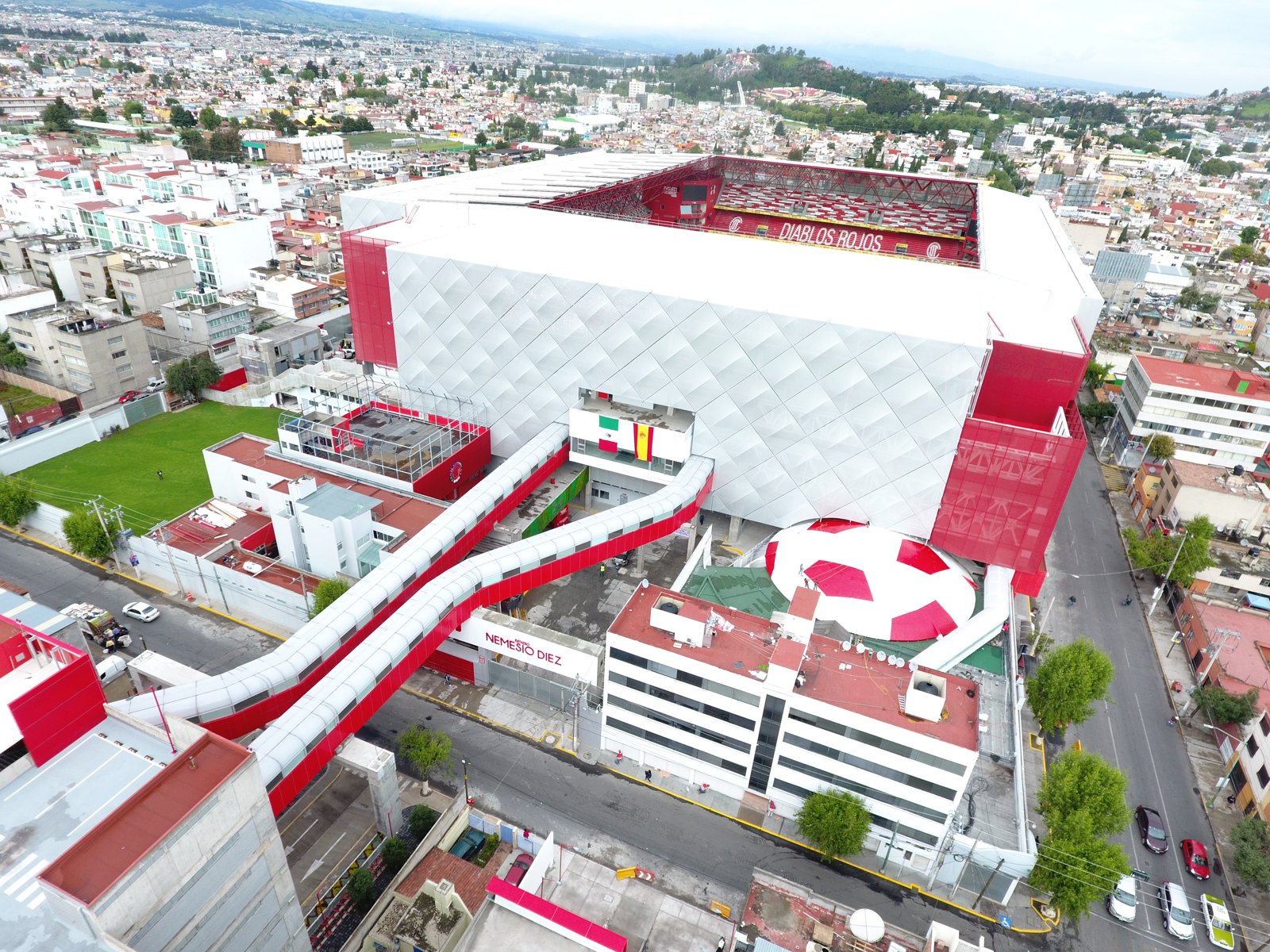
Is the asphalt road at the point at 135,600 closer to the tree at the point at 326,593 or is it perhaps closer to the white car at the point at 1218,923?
the tree at the point at 326,593

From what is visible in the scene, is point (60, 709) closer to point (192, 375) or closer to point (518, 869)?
point (518, 869)

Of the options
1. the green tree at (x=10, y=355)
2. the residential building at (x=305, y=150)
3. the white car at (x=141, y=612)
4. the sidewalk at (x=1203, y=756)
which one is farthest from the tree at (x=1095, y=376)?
the residential building at (x=305, y=150)

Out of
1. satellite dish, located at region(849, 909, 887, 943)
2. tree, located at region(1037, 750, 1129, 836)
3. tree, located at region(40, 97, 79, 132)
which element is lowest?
tree, located at region(1037, 750, 1129, 836)

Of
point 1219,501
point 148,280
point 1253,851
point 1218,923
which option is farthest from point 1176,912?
point 148,280

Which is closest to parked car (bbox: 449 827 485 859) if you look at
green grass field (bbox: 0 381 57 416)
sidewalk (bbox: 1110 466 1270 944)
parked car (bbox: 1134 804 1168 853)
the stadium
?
the stadium

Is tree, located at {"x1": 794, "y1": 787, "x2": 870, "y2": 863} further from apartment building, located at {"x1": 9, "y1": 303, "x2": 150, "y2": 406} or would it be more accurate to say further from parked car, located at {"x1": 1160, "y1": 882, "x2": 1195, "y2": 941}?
apartment building, located at {"x1": 9, "y1": 303, "x2": 150, "y2": 406}

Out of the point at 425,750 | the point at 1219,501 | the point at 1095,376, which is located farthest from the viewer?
the point at 1095,376
